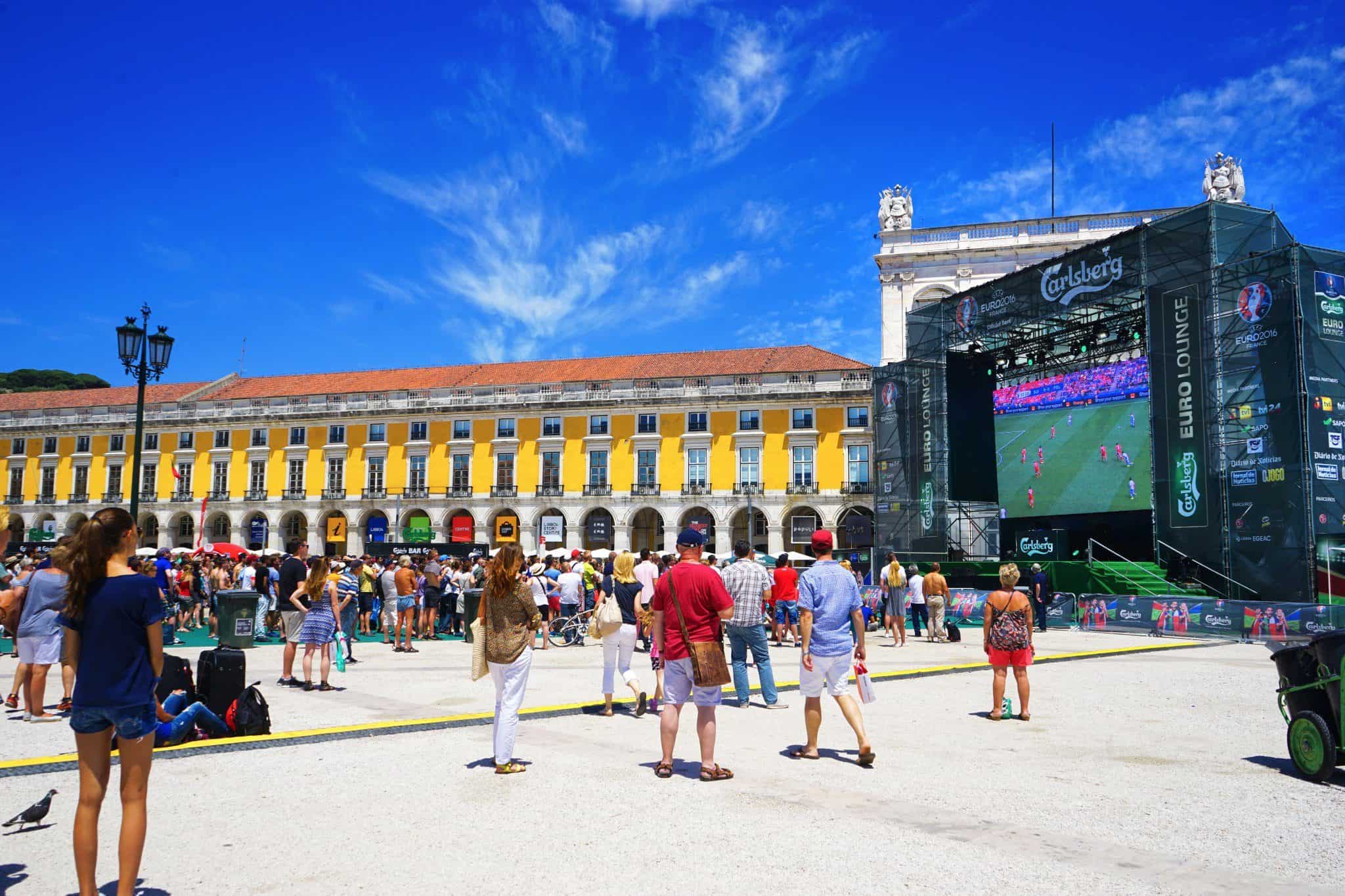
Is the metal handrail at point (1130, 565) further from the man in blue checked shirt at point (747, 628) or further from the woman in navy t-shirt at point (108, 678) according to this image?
the woman in navy t-shirt at point (108, 678)

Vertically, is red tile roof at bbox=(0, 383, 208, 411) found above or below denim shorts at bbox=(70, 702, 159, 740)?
above

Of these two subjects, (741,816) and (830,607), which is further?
(830,607)

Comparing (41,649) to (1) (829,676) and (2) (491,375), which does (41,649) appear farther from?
(2) (491,375)

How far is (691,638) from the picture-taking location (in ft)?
20.4

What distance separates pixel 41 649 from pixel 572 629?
1041cm

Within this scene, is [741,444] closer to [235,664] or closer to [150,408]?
[150,408]

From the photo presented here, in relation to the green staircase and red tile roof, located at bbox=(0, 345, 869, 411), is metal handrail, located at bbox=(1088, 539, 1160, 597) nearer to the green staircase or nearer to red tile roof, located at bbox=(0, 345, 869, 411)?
the green staircase

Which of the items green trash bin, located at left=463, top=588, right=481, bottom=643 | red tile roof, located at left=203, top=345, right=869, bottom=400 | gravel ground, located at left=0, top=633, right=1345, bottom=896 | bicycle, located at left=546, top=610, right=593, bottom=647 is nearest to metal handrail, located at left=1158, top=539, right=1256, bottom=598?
bicycle, located at left=546, top=610, right=593, bottom=647

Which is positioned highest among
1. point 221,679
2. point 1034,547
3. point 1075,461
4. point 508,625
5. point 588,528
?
point 1075,461

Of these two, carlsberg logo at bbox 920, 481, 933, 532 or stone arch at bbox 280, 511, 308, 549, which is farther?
stone arch at bbox 280, 511, 308, 549

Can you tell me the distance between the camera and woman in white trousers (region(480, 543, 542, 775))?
6.40 meters

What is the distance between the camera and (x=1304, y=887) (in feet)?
13.7

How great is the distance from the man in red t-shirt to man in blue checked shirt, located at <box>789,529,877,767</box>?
725 mm

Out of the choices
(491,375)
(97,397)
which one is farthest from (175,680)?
(97,397)
